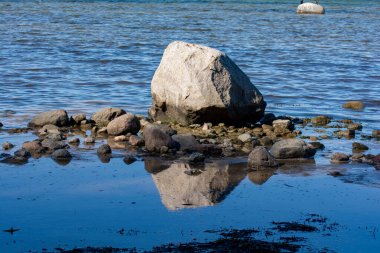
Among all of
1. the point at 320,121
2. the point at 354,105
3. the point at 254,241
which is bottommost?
the point at 354,105

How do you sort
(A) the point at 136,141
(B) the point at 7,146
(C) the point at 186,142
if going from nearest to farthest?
(B) the point at 7,146
(C) the point at 186,142
(A) the point at 136,141

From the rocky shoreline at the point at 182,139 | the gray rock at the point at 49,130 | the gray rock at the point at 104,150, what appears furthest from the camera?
the gray rock at the point at 49,130

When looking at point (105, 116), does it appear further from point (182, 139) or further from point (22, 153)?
point (22, 153)

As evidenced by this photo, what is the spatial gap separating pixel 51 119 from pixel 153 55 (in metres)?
14.1

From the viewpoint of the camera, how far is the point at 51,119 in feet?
53.0

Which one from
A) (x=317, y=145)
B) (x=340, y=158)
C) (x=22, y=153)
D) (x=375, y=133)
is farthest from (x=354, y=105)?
(x=22, y=153)

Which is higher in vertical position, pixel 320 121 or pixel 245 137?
pixel 245 137

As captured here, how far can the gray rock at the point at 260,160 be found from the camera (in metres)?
13.0

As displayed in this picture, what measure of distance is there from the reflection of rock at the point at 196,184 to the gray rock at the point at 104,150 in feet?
4.35

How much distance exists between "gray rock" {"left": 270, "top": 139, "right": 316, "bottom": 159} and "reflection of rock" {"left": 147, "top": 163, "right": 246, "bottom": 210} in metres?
0.81

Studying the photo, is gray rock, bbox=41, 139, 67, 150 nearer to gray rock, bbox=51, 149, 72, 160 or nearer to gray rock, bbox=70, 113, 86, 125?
gray rock, bbox=51, 149, 72, 160

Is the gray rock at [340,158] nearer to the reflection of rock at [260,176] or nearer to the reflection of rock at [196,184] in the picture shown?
the reflection of rock at [260,176]

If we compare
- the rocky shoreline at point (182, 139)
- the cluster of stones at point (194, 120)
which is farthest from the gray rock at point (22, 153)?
the cluster of stones at point (194, 120)

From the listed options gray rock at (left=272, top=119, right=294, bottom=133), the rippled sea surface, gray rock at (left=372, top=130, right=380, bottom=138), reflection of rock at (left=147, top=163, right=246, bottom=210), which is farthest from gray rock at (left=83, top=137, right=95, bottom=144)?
gray rock at (left=372, top=130, right=380, bottom=138)
